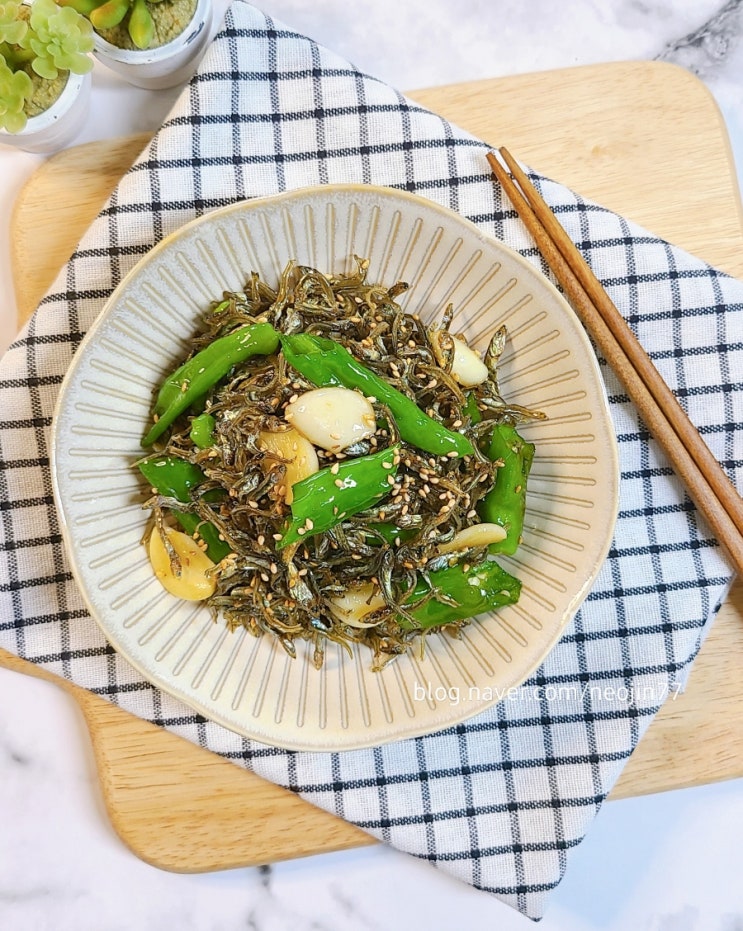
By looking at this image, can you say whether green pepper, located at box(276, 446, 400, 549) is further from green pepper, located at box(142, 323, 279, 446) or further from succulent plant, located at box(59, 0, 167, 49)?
succulent plant, located at box(59, 0, 167, 49)

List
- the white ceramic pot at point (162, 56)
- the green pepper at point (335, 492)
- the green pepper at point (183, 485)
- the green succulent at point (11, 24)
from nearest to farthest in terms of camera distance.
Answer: the green pepper at point (335, 492) → the green succulent at point (11, 24) → the green pepper at point (183, 485) → the white ceramic pot at point (162, 56)

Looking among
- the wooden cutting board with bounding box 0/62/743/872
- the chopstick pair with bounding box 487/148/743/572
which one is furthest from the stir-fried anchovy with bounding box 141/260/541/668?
the wooden cutting board with bounding box 0/62/743/872

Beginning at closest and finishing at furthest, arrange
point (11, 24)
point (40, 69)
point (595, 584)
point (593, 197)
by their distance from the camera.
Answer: point (11, 24), point (40, 69), point (595, 584), point (593, 197)

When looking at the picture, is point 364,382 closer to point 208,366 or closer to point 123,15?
point 208,366

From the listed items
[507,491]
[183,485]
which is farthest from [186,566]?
[507,491]

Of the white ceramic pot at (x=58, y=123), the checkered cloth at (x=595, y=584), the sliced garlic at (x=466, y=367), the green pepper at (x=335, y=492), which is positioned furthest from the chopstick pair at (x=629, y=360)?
the white ceramic pot at (x=58, y=123)

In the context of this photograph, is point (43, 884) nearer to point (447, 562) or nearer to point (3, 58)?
point (447, 562)

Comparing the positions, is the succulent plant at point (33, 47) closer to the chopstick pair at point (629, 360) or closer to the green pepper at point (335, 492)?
the chopstick pair at point (629, 360)
